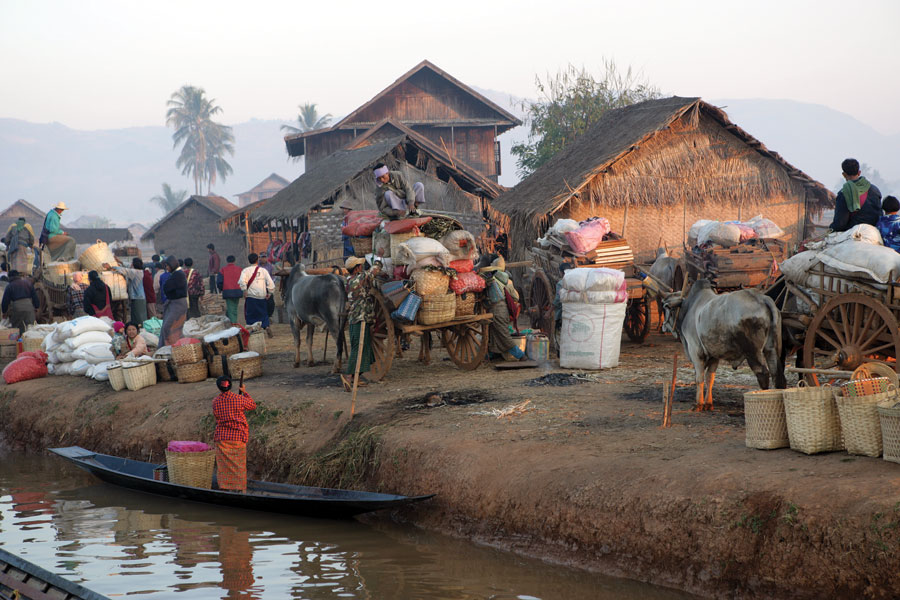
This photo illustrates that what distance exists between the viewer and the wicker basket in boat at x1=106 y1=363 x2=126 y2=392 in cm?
1434

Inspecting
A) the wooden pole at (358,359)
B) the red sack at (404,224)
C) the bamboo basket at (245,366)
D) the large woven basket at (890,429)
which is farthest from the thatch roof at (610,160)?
the large woven basket at (890,429)

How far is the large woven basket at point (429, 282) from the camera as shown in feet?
39.5

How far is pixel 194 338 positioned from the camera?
14.5 m

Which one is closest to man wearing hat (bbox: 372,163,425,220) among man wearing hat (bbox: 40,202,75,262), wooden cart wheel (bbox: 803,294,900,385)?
wooden cart wheel (bbox: 803,294,900,385)

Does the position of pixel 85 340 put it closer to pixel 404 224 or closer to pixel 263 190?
pixel 404 224

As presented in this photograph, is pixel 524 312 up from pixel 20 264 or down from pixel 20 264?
down

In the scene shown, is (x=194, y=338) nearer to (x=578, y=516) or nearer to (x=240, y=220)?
(x=578, y=516)

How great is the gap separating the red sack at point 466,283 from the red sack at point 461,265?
65 millimetres

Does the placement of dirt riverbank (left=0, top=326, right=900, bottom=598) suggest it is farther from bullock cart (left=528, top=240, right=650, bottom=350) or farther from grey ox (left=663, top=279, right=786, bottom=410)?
bullock cart (left=528, top=240, right=650, bottom=350)

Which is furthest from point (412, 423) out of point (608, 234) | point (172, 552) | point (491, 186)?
point (491, 186)

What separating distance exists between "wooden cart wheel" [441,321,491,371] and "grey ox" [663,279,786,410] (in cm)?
395

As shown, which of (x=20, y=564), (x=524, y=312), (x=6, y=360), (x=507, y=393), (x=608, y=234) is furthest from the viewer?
(x=524, y=312)

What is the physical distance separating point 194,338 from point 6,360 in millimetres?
7261

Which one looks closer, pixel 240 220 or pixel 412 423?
pixel 412 423
